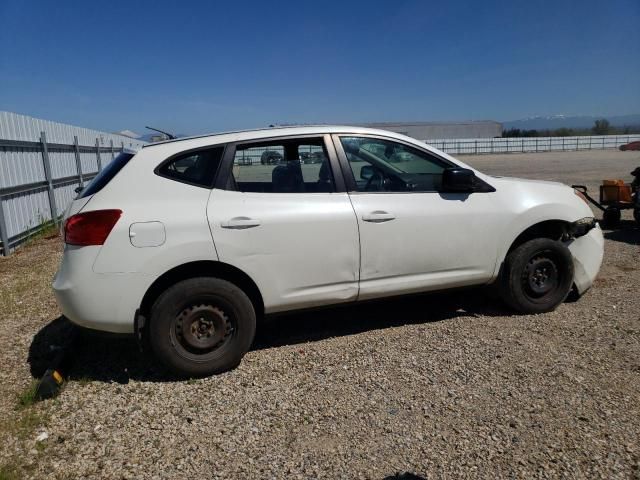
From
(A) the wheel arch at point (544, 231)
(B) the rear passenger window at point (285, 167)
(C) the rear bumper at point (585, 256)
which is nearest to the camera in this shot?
(B) the rear passenger window at point (285, 167)

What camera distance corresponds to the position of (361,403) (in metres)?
3.28

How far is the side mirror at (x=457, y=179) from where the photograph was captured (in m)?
4.18

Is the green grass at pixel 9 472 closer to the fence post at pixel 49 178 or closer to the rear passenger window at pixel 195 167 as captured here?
the rear passenger window at pixel 195 167

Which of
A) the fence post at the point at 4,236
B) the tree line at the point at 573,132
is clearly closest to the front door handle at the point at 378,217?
the fence post at the point at 4,236

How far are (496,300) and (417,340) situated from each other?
4.36 feet

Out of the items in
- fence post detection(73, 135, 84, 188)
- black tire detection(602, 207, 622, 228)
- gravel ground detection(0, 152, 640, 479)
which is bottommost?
gravel ground detection(0, 152, 640, 479)

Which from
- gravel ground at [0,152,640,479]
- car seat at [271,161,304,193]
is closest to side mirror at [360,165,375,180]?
car seat at [271,161,304,193]

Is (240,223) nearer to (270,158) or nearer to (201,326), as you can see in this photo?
(270,158)

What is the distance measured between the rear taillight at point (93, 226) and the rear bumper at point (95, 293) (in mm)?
62

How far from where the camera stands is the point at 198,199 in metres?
3.61

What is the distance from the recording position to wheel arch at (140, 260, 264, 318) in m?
3.59

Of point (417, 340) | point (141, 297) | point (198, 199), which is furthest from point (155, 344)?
point (417, 340)

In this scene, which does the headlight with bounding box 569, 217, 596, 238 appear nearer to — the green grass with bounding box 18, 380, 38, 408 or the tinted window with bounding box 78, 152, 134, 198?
the tinted window with bounding box 78, 152, 134, 198

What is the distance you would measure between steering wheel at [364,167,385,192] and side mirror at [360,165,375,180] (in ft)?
0.06
